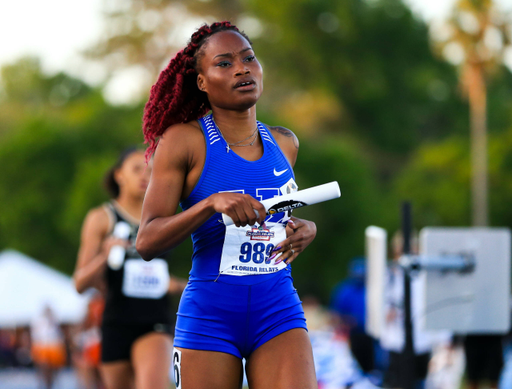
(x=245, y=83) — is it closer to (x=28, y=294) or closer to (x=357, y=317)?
(x=357, y=317)

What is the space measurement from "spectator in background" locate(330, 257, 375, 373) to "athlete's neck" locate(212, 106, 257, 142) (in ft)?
19.9

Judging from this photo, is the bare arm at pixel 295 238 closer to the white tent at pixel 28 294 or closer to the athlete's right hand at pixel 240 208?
the athlete's right hand at pixel 240 208

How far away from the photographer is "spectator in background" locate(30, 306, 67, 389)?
15812 millimetres

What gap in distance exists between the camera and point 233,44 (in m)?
3.15

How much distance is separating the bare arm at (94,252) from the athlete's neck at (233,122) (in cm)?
220

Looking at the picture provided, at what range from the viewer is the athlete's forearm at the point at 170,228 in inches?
111

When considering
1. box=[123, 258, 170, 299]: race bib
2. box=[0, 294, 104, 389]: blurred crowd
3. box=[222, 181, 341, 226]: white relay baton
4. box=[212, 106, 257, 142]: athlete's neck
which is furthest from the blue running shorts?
box=[0, 294, 104, 389]: blurred crowd

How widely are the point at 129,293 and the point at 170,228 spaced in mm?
2473

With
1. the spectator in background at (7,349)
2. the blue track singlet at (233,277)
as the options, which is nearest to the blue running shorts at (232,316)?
the blue track singlet at (233,277)

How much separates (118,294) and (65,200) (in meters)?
24.0

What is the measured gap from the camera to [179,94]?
10.9ft

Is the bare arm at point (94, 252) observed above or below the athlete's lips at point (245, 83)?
below

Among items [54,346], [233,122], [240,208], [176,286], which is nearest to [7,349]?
[54,346]

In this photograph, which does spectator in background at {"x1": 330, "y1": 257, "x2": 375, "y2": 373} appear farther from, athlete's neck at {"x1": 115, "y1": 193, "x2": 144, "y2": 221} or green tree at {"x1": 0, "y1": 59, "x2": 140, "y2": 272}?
green tree at {"x1": 0, "y1": 59, "x2": 140, "y2": 272}
